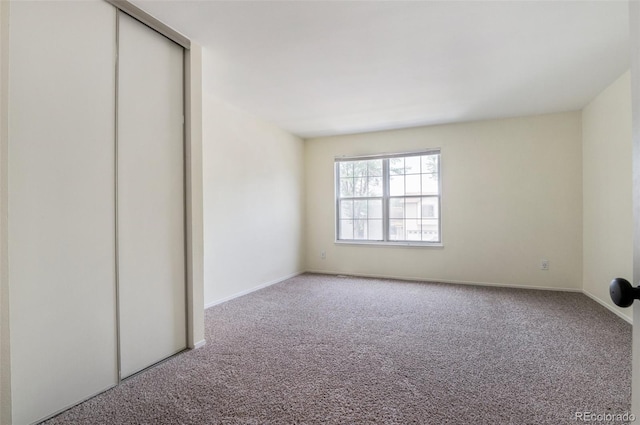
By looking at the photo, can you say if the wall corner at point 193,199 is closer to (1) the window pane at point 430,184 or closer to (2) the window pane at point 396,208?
(2) the window pane at point 396,208

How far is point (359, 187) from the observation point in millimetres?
5621

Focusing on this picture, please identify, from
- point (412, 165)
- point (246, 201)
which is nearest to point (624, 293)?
point (246, 201)

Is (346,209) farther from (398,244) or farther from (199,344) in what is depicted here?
(199,344)

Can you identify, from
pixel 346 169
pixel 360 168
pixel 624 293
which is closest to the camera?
pixel 624 293

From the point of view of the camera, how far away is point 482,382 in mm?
2016

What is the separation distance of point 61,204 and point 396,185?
14.7ft

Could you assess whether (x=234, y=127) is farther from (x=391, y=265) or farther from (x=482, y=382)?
(x=482, y=382)

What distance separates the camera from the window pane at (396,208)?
5.31m

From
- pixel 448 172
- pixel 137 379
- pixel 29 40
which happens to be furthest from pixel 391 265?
pixel 29 40

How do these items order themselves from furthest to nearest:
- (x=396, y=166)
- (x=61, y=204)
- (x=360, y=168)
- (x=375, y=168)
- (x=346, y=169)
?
(x=346, y=169) → (x=360, y=168) → (x=375, y=168) → (x=396, y=166) → (x=61, y=204)

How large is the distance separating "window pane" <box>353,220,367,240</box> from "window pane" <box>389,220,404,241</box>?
1.47 feet

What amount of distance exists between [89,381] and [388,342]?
2.06 meters

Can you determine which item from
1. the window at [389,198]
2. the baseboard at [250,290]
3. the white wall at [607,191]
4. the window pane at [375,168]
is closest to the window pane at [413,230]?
the window at [389,198]

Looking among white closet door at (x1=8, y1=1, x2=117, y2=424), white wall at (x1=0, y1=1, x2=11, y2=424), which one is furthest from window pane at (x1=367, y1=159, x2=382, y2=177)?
white wall at (x1=0, y1=1, x2=11, y2=424)
